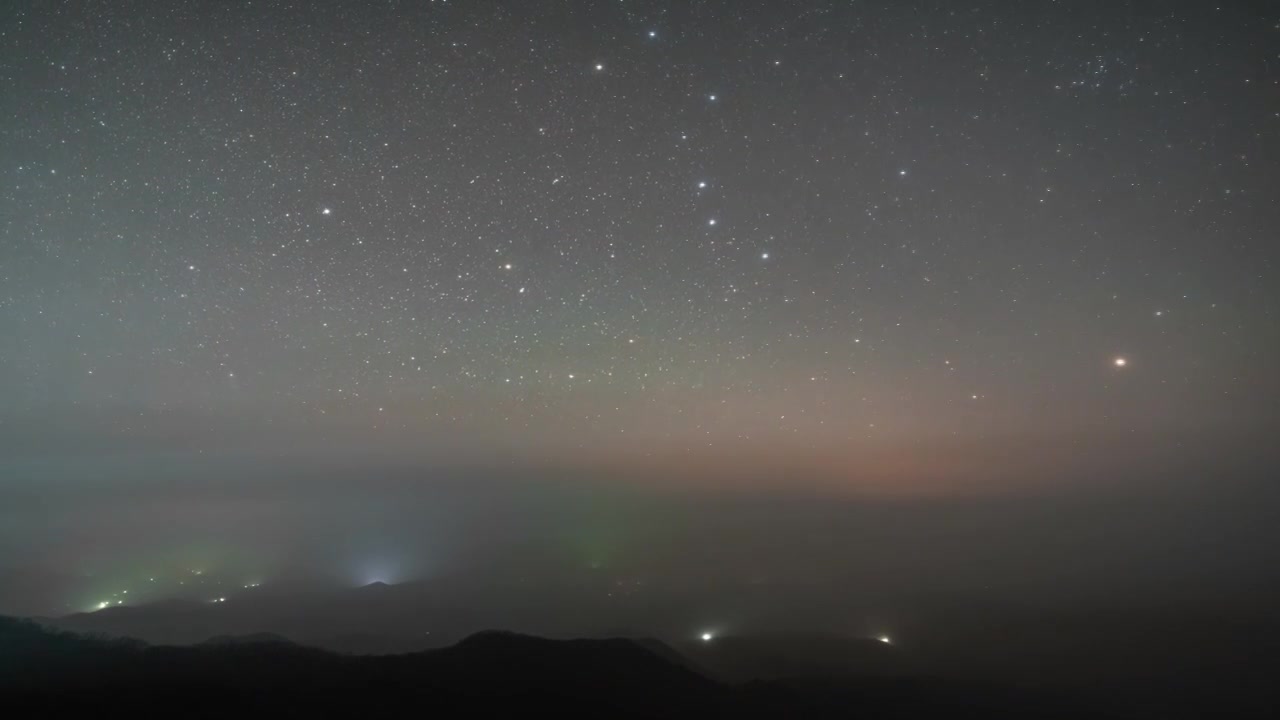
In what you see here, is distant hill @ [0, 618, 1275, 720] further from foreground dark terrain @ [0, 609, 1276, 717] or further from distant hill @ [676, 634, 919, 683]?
distant hill @ [676, 634, 919, 683]

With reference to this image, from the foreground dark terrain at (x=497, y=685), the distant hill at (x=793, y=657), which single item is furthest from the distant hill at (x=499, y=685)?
the distant hill at (x=793, y=657)

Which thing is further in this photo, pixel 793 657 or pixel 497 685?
pixel 793 657

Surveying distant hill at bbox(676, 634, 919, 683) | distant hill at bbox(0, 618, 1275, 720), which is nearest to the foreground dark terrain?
distant hill at bbox(0, 618, 1275, 720)

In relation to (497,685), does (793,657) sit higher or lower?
lower

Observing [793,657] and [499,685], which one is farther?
[793,657]

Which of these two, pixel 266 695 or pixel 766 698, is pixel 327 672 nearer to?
pixel 266 695

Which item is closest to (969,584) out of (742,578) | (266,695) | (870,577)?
(870,577)

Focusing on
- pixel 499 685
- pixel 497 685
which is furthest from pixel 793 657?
pixel 497 685

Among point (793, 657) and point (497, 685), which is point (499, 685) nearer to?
point (497, 685)

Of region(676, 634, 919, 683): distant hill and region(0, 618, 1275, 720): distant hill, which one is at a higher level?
region(0, 618, 1275, 720): distant hill
